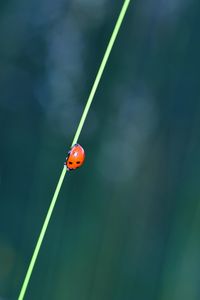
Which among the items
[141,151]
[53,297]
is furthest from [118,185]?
[53,297]

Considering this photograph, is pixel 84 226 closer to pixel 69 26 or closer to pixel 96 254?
pixel 96 254

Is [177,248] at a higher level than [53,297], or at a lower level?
higher

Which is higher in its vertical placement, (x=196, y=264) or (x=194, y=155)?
(x=194, y=155)

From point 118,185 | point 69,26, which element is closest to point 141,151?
point 118,185

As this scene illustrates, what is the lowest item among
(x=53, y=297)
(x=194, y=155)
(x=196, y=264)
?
(x=53, y=297)

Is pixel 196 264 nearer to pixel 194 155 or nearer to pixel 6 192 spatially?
pixel 194 155

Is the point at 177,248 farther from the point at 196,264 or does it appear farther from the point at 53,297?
the point at 53,297
